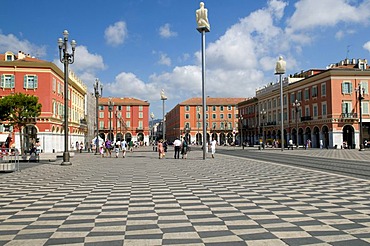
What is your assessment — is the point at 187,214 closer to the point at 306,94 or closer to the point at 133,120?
the point at 306,94

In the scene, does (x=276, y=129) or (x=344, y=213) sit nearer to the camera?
(x=344, y=213)

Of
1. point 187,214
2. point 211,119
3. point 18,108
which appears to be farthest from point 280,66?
point 211,119

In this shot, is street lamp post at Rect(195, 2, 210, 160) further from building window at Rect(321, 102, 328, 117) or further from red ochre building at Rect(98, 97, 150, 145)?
red ochre building at Rect(98, 97, 150, 145)

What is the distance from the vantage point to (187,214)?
798cm

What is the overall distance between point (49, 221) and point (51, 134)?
46.3m

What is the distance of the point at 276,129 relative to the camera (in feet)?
264

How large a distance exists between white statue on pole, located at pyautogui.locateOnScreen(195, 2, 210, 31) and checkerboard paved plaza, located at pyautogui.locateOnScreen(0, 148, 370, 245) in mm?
Answer: 19005

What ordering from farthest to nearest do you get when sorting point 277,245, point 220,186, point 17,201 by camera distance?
point 220,186, point 17,201, point 277,245

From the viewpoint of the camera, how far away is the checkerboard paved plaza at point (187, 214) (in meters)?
6.01

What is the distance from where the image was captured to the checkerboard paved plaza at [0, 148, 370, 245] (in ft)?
19.7

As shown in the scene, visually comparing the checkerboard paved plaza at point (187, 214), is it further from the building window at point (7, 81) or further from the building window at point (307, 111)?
the building window at point (307, 111)

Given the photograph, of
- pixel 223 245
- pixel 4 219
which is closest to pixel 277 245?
pixel 223 245

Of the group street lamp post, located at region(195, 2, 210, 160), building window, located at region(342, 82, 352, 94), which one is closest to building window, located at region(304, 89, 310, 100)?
building window, located at region(342, 82, 352, 94)

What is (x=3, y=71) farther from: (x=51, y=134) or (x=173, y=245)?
(x=173, y=245)
